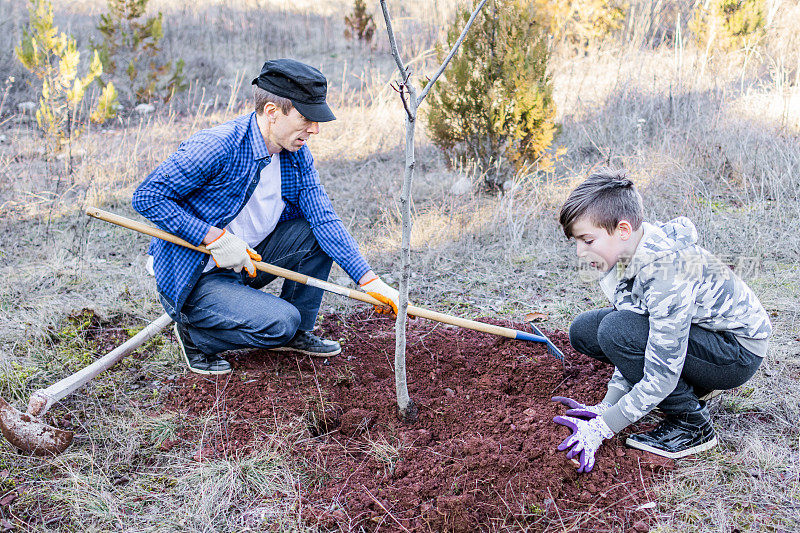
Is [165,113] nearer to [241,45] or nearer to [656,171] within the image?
[241,45]

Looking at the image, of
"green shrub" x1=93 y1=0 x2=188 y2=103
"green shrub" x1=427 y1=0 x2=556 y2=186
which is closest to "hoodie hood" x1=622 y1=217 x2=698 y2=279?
"green shrub" x1=427 y1=0 x2=556 y2=186

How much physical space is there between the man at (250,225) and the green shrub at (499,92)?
2.47m

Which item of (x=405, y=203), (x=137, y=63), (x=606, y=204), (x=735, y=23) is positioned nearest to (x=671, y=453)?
(x=606, y=204)

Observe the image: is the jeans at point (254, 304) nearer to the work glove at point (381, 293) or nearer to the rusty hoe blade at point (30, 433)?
the work glove at point (381, 293)

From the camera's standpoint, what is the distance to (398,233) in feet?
15.4

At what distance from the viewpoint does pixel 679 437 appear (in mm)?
2195

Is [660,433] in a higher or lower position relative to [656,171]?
lower

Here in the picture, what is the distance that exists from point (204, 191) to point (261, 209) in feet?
1.03

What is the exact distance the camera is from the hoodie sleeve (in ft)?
6.35

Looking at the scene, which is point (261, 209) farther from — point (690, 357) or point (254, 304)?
point (690, 357)

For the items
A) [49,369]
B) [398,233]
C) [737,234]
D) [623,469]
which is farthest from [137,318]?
[737,234]

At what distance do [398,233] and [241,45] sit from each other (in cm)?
821

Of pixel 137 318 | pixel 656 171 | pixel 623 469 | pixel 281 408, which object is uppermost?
pixel 656 171

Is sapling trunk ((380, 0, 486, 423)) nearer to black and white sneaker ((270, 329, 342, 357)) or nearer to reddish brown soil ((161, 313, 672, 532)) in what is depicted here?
reddish brown soil ((161, 313, 672, 532))
